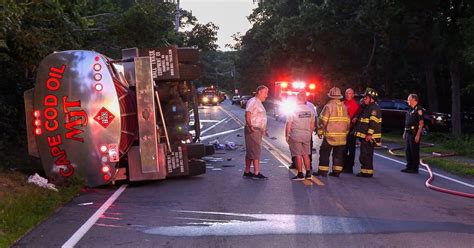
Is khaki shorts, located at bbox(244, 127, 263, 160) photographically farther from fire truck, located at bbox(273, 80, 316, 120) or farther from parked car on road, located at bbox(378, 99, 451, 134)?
parked car on road, located at bbox(378, 99, 451, 134)

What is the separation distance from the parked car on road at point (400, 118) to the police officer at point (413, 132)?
14.8 m

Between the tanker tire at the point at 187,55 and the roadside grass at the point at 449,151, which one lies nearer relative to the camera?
the tanker tire at the point at 187,55

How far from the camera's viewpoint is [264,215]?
7816mm

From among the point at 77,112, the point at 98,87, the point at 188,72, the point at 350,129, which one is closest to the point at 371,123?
the point at 350,129

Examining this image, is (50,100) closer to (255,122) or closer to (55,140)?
(55,140)

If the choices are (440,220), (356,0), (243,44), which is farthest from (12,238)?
(243,44)

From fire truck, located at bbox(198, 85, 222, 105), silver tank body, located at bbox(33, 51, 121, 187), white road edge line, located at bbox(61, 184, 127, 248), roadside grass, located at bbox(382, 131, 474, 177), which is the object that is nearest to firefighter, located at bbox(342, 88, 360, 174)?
roadside grass, located at bbox(382, 131, 474, 177)

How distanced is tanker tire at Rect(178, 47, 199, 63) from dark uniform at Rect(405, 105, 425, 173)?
501 cm

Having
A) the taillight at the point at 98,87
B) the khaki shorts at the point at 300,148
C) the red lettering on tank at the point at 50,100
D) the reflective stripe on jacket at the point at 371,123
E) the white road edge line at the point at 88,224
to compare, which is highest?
the taillight at the point at 98,87

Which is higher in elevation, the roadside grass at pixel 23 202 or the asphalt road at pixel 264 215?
the roadside grass at pixel 23 202

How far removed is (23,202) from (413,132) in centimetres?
839

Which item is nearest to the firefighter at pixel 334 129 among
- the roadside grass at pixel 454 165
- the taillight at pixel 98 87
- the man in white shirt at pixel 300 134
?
the man in white shirt at pixel 300 134

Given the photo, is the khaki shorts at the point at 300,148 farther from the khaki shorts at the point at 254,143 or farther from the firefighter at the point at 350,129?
the firefighter at the point at 350,129

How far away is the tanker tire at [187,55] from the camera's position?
11516mm
